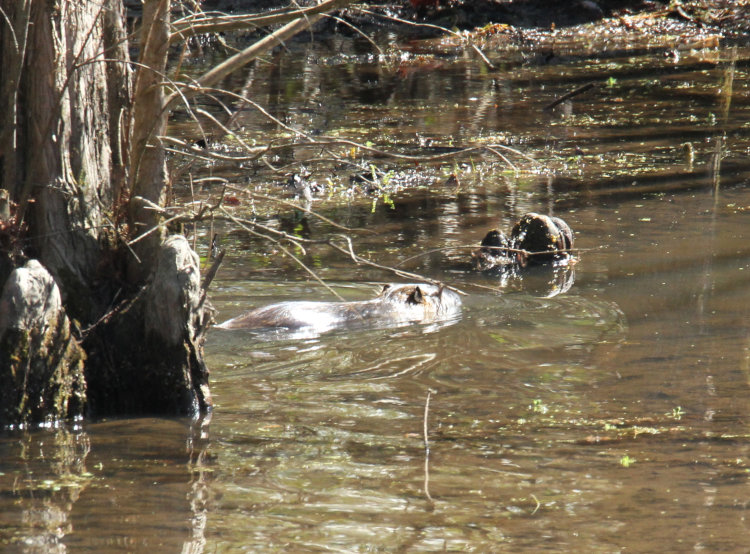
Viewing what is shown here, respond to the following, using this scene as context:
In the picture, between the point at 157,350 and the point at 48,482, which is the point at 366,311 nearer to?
the point at 157,350

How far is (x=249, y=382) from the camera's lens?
5.92m

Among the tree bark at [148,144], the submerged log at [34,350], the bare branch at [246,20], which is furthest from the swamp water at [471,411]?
the bare branch at [246,20]

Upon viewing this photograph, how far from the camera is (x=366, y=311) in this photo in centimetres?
733

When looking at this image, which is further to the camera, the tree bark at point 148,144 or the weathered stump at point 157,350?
the tree bark at point 148,144

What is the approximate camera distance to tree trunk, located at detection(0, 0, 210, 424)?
4.91 meters

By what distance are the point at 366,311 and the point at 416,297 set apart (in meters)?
0.42

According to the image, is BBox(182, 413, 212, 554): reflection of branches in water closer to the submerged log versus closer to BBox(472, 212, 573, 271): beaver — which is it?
the submerged log

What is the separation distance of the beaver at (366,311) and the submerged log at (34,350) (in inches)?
83.4

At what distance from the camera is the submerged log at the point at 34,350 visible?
15.7 ft

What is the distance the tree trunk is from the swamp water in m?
0.25

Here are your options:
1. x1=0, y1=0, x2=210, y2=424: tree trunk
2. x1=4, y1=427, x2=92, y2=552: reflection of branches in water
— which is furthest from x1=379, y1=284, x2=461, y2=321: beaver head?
x1=4, y1=427, x2=92, y2=552: reflection of branches in water

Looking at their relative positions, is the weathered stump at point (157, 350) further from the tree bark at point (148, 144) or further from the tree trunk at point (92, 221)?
the tree bark at point (148, 144)

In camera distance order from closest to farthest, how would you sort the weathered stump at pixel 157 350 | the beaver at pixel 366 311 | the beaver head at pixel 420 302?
the weathered stump at pixel 157 350 < the beaver at pixel 366 311 < the beaver head at pixel 420 302

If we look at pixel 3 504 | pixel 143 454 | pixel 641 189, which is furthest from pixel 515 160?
pixel 3 504
